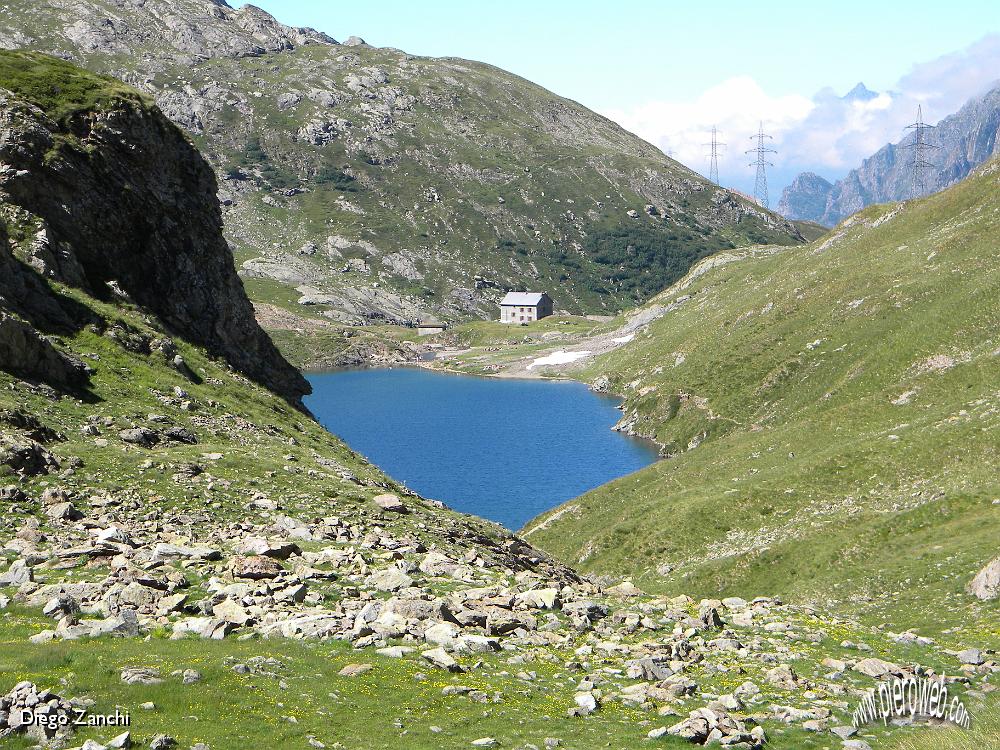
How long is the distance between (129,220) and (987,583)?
2414 inches

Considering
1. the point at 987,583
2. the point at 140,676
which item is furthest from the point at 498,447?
the point at 140,676

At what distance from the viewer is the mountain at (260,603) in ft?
66.5

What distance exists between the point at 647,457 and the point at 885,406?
52953 mm

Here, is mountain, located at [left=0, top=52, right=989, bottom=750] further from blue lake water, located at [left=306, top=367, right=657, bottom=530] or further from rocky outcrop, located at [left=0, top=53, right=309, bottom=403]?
blue lake water, located at [left=306, top=367, right=657, bottom=530]

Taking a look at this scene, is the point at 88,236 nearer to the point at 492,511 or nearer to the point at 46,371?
the point at 46,371

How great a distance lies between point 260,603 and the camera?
2719 centimetres

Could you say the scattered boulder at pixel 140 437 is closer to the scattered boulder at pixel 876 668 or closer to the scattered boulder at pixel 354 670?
the scattered boulder at pixel 354 670

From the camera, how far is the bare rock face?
3884cm

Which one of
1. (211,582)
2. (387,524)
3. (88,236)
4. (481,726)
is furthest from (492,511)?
(481,726)

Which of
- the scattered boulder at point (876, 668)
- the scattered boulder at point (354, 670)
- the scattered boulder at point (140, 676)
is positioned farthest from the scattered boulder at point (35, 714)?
the scattered boulder at point (876, 668)

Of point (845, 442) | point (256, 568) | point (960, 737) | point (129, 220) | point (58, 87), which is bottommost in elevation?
point (960, 737)

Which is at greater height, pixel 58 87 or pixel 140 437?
pixel 58 87

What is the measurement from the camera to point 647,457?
12606 centimetres

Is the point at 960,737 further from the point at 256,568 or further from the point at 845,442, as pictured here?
the point at 845,442
